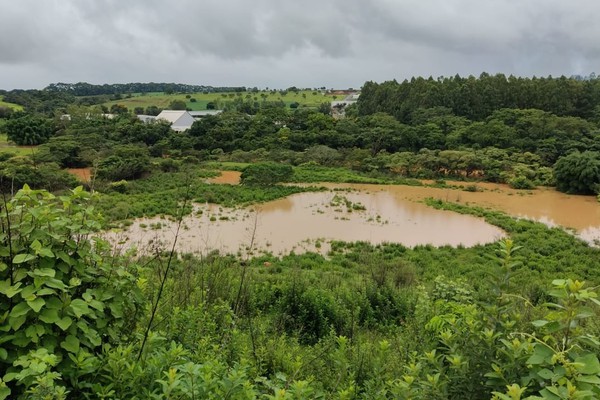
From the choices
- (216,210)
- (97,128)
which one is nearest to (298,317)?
(216,210)

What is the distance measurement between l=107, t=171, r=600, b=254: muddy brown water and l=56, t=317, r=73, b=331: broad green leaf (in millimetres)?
9901

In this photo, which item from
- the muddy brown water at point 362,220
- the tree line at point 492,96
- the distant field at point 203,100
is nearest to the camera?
the muddy brown water at point 362,220

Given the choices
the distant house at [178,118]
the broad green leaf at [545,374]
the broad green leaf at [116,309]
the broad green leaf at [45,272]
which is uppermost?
the distant house at [178,118]

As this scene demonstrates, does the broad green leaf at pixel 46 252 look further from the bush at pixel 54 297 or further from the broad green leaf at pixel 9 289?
the broad green leaf at pixel 9 289

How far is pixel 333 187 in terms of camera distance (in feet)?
80.4

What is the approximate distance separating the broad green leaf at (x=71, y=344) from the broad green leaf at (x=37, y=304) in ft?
0.58

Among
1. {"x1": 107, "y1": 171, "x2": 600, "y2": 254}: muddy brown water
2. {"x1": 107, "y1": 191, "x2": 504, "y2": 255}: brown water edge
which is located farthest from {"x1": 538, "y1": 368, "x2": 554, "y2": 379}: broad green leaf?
{"x1": 107, "y1": 191, "x2": 504, "y2": 255}: brown water edge

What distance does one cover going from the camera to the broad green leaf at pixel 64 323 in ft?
5.17

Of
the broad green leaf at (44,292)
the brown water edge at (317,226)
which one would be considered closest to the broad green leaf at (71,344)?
the broad green leaf at (44,292)

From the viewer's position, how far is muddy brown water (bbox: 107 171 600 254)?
14.2 meters

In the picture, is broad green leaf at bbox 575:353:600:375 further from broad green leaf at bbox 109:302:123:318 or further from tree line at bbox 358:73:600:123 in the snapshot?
tree line at bbox 358:73:600:123

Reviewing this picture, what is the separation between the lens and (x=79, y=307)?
1.66m

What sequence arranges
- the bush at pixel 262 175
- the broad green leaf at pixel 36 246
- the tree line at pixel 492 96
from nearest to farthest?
the broad green leaf at pixel 36 246
the bush at pixel 262 175
the tree line at pixel 492 96

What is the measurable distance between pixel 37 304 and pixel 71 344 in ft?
0.71
